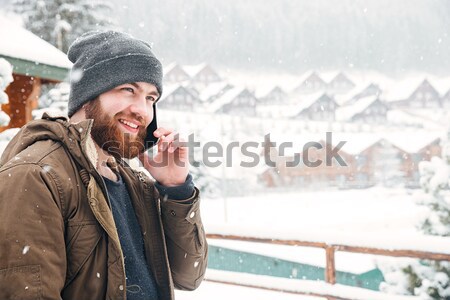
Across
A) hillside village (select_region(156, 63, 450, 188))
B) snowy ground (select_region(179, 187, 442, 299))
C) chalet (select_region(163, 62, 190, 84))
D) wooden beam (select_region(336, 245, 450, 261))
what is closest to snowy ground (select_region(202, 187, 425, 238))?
snowy ground (select_region(179, 187, 442, 299))

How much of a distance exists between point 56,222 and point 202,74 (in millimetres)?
82426

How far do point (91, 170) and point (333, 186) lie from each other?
199 feet

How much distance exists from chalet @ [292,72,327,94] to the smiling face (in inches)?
3216

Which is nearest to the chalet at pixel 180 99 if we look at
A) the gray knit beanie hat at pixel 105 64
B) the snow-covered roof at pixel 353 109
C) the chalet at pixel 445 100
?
the snow-covered roof at pixel 353 109

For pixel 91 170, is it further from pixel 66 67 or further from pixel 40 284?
pixel 66 67

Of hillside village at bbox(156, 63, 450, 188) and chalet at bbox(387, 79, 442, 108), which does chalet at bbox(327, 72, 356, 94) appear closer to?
hillside village at bbox(156, 63, 450, 188)

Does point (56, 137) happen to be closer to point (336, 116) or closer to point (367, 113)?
point (367, 113)

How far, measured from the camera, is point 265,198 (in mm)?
56375

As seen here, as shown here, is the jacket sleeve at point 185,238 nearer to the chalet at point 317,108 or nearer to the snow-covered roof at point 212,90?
the chalet at point 317,108

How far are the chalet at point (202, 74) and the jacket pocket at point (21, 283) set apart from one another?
252 ft

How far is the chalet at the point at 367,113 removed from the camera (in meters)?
65.2

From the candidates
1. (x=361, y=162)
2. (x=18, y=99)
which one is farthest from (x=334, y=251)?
(x=361, y=162)

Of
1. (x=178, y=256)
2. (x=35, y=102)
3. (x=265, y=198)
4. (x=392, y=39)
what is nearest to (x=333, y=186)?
(x=265, y=198)

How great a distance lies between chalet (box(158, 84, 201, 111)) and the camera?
221 feet
